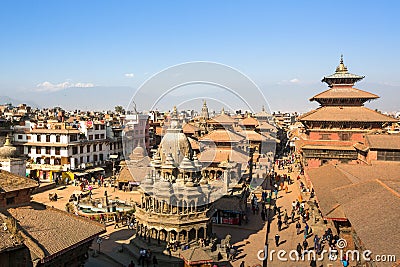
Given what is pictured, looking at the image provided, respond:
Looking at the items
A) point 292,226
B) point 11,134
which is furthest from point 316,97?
point 11,134

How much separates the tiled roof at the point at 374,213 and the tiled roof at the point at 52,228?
10.5 m

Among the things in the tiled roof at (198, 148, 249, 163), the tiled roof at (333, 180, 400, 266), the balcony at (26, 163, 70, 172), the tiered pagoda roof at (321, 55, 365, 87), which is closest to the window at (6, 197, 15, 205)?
the tiled roof at (333, 180, 400, 266)

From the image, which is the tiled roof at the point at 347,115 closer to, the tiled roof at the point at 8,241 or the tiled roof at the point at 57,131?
the tiled roof at the point at 57,131

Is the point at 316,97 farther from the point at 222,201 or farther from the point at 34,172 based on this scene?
the point at 34,172

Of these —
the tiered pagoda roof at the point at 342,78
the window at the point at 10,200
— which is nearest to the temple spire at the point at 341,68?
the tiered pagoda roof at the point at 342,78

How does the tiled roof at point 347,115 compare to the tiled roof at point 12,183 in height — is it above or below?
above

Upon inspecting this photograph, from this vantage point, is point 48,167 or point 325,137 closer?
point 325,137

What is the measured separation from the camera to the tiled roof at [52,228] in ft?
43.9

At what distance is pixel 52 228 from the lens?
14484 mm

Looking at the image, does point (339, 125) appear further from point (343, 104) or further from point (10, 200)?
point (10, 200)

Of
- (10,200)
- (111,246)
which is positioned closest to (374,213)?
(10,200)

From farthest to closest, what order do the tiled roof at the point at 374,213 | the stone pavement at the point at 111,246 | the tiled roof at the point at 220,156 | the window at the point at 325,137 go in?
the tiled roof at the point at 220,156
the window at the point at 325,137
the stone pavement at the point at 111,246
the tiled roof at the point at 374,213

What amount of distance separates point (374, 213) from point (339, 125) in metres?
24.3

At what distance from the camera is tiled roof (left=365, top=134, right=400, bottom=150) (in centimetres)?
2788
